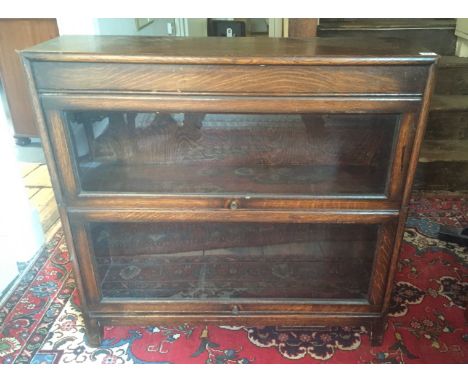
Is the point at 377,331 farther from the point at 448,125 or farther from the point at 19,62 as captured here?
the point at 19,62

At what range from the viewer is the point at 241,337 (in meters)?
1.21

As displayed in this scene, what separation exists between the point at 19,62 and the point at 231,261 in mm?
1809

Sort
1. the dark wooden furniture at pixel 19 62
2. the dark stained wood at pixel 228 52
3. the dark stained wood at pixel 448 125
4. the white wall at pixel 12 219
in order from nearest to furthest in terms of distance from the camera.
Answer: the dark stained wood at pixel 228 52 < the white wall at pixel 12 219 < the dark stained wood at pixel 448 125 < the dark wooden furniture at pixel 19 62

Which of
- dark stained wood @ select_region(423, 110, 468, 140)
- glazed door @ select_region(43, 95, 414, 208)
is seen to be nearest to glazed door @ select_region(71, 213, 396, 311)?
glazed door @ select_region(43, 95, 414, 208)

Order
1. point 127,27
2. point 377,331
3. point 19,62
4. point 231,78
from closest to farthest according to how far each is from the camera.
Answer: point 231,78
point 377,331
point 127,27
point 19,62

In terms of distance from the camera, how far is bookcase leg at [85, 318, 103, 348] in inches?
44.8

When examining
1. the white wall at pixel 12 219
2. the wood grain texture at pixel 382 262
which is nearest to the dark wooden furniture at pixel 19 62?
the white wall at pixel 12 219

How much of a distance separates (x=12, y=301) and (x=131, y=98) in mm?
899

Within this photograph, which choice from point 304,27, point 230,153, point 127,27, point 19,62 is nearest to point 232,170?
point 230,153

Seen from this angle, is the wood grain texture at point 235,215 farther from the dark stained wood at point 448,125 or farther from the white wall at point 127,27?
the dark stained wood at point 448,125

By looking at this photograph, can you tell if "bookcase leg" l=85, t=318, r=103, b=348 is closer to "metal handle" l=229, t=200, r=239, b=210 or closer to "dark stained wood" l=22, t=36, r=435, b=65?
"metal handle" l=229, t=200, r=239, b=210

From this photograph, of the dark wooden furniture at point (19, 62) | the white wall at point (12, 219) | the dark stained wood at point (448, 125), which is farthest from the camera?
the dark wooden furniture at point (19, 62)

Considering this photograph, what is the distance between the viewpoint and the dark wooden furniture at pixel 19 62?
2.12 m

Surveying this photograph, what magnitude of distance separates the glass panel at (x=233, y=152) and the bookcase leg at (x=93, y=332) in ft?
1.32
